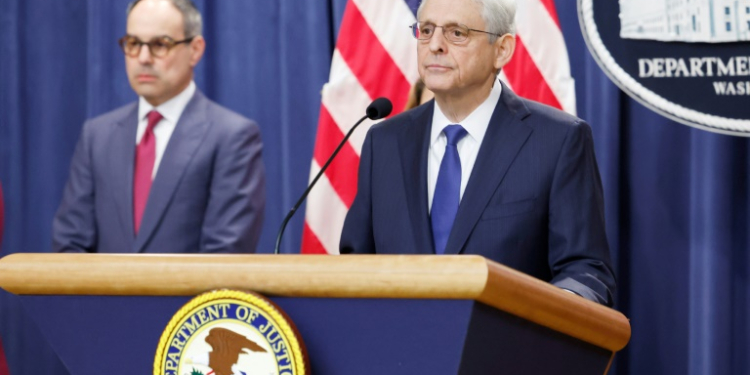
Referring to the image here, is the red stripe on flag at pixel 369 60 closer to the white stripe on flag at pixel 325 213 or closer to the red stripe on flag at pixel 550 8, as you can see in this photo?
the white stripe on flag at pixel 325 213

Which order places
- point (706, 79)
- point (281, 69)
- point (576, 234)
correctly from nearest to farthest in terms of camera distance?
point (576, 234) < point (706, 79) < point (281, 69)

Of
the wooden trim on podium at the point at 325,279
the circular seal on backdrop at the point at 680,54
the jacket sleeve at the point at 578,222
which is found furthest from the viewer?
the circular seal on backdrop at the point at 680,54

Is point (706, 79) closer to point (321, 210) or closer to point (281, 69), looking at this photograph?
point (321, 210)

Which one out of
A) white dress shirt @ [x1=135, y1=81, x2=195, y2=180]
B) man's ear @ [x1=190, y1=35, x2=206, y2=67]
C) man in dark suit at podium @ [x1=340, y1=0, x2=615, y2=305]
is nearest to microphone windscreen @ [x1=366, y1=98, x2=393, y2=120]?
man in dark suit at podium @ [x1=340, y1=0, x2=615, y2=305]

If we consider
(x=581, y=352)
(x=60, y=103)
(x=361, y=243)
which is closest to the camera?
(x=581, y=352)

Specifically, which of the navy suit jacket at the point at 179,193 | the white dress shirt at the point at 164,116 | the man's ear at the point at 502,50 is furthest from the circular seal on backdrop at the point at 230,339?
the white dress shirt at the point at 164,116

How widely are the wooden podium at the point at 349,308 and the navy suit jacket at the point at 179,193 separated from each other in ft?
5.27

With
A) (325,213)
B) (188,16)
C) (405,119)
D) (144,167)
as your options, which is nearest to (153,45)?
(188,16)

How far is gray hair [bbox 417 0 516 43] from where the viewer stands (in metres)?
2.01

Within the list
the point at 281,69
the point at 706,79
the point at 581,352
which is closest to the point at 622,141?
the point at 706,79

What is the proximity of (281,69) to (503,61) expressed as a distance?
6.44 feet

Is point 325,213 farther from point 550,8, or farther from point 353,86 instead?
point 550,8

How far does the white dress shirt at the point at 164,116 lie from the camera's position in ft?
10.5

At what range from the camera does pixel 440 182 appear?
6.31 feet
